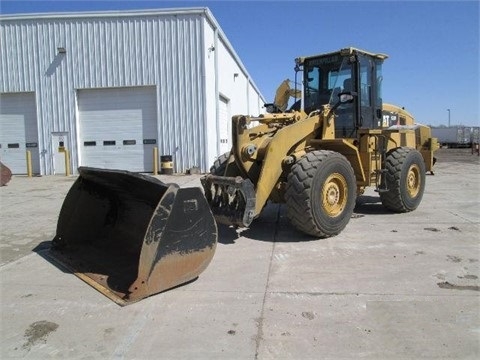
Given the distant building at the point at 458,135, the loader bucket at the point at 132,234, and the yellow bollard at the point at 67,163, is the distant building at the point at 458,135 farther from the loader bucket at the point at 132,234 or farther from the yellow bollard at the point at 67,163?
the loader bucket at the point at 132,234

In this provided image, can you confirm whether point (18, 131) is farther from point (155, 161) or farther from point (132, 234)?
point (132, 234)

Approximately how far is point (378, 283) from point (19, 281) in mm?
3960

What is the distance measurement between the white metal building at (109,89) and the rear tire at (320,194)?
11.3 metres

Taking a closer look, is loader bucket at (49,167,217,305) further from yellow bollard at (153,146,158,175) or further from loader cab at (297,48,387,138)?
yellow bollard at (153,146,158,175)

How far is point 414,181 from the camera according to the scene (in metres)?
9.05

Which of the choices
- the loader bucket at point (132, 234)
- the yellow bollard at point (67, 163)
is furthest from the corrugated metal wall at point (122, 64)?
the loader bucket at point (132, 234)

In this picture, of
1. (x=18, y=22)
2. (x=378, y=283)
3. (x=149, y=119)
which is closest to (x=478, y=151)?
(x=149, y=119)

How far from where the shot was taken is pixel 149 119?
59.2 ft

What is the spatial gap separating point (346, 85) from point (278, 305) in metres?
5.06

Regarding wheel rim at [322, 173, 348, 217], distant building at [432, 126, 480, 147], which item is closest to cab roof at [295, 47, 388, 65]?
wheel rim at [322, 173, 348, 217]

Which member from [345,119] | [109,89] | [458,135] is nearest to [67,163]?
[109,89]

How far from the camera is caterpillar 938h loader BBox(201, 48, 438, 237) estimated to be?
20.4ft

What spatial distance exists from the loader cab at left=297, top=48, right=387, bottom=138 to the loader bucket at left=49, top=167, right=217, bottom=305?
4.01m

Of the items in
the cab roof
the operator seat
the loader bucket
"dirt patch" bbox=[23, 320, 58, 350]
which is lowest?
"dirt patch" bbox=[23, 320, 58, 350]
